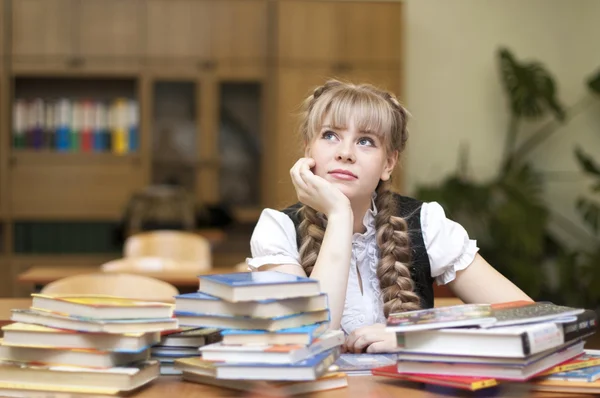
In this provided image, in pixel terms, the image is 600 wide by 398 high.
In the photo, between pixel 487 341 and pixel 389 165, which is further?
pixel 389 165

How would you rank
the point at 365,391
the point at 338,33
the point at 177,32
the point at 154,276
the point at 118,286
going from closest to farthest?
the point at 365,391
the point at 118,286
the point at 154,276
the point at 177,32
the point at 338,33

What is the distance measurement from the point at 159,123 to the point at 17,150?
0.94 meters

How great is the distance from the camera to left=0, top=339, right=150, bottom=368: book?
146 cm

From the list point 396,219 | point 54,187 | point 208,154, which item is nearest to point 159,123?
point 208,154

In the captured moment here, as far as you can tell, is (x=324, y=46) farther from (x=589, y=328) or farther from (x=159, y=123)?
(x=589, y=328)

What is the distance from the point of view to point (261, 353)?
4.55 ft

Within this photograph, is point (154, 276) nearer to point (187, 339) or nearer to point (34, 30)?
point (187, 339)

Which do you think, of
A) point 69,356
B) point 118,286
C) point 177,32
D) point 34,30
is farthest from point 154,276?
point 34,30

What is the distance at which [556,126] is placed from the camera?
22.8 feet

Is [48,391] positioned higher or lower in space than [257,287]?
lower

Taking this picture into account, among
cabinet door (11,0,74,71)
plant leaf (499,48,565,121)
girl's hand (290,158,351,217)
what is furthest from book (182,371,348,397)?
plant leaf (499,48,565,121)

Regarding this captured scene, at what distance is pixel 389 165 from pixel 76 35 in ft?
14.7

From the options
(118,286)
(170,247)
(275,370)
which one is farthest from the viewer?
(170,247)

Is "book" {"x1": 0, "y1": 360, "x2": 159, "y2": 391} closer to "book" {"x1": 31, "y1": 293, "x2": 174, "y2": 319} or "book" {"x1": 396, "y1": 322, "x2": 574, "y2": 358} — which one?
"book" {"x1": 31, "y1": 293, "x2": 174, "y2": 319}
